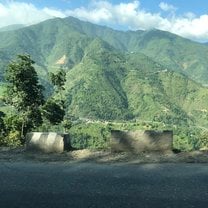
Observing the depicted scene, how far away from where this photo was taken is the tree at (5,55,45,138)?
8119 centimetres

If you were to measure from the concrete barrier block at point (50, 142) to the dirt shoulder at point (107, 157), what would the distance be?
27 cm

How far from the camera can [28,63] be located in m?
83.1

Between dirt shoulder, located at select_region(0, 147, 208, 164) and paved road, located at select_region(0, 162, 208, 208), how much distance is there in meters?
0.79

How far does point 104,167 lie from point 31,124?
68404 millimetres

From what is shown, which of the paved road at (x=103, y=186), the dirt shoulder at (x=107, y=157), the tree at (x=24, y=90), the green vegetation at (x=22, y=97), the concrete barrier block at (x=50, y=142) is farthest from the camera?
the tree at (x=24, y=90)

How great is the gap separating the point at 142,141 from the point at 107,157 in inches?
55.9

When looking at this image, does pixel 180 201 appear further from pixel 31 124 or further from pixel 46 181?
pixel 31 124

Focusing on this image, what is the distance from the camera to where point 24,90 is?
81375 millimetres

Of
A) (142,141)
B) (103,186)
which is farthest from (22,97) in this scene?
(103,186)

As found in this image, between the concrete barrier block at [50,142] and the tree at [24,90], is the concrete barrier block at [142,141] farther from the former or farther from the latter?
the tree at [24,90]

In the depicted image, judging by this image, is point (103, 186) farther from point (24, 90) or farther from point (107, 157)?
point (24, 90)

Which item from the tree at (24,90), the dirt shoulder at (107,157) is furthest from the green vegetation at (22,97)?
the dirt shoulder at (107,157)

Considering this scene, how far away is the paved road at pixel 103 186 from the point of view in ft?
30.9

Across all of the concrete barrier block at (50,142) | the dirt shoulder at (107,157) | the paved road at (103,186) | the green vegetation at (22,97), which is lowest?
the paved road at (103,186)
